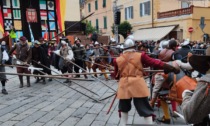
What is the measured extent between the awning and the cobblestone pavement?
17990 mm

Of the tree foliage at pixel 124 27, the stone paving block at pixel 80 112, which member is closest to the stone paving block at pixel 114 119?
the stone paving block at pixel 80 112

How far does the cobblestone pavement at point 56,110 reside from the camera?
16.3ft

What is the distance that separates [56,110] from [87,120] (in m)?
1.11

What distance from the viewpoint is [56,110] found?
229 inches

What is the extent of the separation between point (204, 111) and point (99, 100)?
16.8 ft

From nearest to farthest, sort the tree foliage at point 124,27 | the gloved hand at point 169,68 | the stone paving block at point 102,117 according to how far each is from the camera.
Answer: the gloved hand at point 169,68 < the stone paving block at point 102,117 < the tree foliage at point 124,27

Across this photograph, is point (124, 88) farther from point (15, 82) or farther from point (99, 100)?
point (15, 82)

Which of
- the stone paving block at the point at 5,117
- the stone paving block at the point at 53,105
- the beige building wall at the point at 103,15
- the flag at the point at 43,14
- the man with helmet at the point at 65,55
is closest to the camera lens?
the stone paving block at the point at 5,117

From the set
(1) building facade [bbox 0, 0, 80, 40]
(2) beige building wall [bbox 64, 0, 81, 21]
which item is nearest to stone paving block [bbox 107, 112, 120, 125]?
(1) building facade [bbox 0, 0, 80, 40]

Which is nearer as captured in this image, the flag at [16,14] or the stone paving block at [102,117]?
the stone paving block at [102,117]

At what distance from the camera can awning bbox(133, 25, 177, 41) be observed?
24670 millimetres

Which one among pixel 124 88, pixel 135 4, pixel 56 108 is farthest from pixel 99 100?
pixel 135 4

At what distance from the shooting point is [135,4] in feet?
102

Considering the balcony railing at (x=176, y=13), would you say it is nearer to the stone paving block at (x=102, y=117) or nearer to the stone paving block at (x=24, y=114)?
the stone paving block at (x=102, y=117)
